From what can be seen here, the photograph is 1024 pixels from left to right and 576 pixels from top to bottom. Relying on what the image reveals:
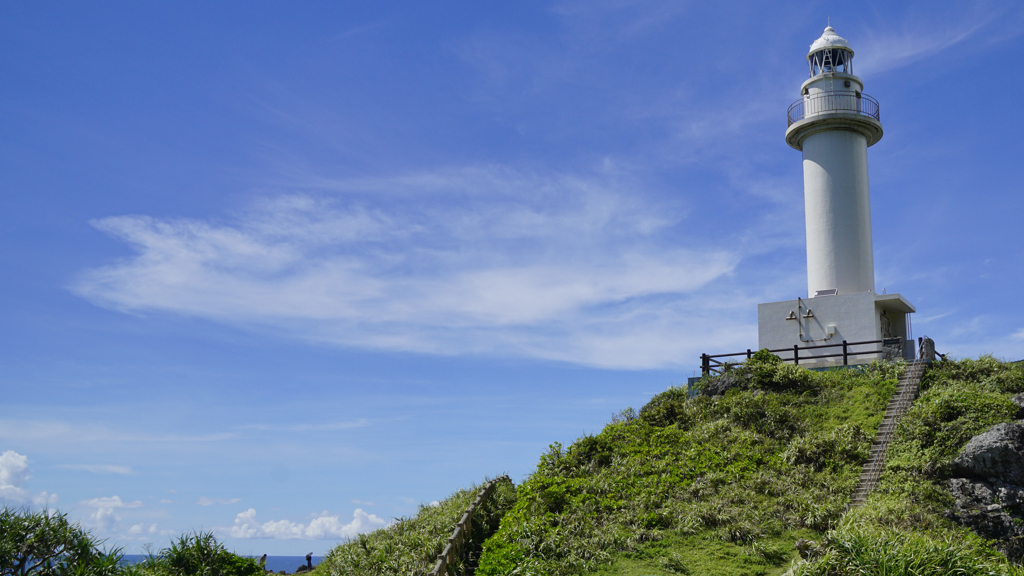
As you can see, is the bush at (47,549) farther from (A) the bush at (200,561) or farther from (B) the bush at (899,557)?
(B) the bush at (899,557)

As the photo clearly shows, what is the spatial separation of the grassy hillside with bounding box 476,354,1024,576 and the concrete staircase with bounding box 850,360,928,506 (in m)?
0.23

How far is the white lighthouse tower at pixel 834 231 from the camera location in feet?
91.1

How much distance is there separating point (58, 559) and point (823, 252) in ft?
88.5

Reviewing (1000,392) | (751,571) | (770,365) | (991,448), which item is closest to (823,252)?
(770,365)

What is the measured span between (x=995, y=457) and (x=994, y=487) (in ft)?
2.29

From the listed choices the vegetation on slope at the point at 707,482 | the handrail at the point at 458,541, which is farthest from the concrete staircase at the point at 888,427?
the handrail at the point at 458,541

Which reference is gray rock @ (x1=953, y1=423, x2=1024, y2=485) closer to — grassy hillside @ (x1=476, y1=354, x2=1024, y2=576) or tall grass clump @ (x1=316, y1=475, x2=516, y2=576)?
grassy hillside @ (x1=476, y1=354, x2=1024, y2=576)

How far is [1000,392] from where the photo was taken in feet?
66.2

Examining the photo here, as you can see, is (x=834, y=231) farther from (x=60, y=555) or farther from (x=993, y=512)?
(x=60, y=555)

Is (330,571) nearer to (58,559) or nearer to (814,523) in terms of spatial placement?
(58,559)

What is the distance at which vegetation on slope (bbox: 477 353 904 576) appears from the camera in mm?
14594

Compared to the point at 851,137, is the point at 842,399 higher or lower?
lower

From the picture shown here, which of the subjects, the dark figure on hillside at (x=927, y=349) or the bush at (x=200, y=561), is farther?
the dark figure on hillside at (x=927, y=349)

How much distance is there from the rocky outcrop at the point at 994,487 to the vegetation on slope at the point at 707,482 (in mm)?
2118
